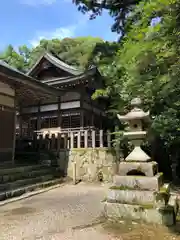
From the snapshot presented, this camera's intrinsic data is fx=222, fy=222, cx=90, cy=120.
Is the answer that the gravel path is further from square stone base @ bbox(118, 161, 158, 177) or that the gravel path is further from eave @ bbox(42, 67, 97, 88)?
eave @ bbox(42, 67, 97, 88)

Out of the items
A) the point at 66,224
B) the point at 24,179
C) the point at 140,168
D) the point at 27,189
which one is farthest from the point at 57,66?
the point at 66,224

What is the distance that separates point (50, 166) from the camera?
39.7 ft

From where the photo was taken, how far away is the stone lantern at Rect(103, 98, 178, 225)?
502 cm

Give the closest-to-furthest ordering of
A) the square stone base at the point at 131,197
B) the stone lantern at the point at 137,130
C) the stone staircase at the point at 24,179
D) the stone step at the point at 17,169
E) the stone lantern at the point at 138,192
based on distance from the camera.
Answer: the stone lantern at the point at 138,192, the square stone base at the point at 131,197, the stone lantern at the point at 137,130, the stone staircase at the point at 24,179, the stone step at the point at 17,169

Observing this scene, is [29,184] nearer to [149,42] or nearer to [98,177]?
[98,177]

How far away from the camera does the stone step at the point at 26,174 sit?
882cm

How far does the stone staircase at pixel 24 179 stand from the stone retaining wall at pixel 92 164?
96cm

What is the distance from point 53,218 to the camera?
545 centimetres

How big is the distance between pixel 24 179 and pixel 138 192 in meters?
5.71

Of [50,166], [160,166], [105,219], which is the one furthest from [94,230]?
[160,166]

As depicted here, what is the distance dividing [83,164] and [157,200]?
7154mm

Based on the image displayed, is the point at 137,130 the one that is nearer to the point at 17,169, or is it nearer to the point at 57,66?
the point at 17,169

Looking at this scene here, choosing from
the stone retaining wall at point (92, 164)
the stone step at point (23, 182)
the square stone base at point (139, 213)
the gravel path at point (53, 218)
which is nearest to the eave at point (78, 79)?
the stone retaining wall at point (92, 164)

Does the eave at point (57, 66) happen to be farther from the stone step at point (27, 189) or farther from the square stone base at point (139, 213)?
the square stone base at point (139, 213)
